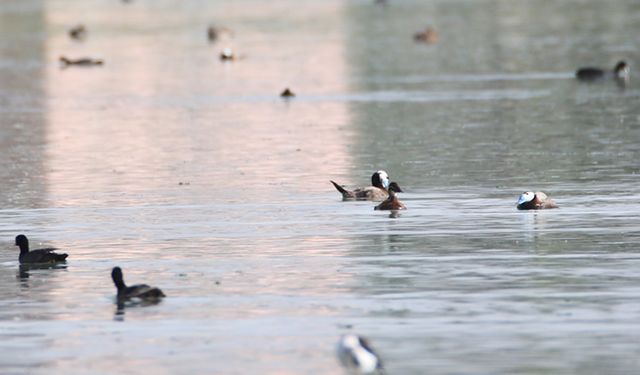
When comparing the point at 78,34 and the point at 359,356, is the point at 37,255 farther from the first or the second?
the point at 78,34

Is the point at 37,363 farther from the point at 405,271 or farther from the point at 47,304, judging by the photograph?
the point at 405,271

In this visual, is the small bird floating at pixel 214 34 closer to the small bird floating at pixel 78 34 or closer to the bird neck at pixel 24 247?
the small bird floating at pixel 78 34

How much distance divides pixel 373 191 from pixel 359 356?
15.0m

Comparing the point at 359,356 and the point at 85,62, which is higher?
the point at 85,62

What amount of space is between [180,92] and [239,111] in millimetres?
9610

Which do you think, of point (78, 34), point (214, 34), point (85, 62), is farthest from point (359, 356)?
point (78, 34)

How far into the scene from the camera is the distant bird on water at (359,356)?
16.0 meters

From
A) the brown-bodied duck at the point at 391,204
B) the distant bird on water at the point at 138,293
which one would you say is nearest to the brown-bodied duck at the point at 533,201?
the brown-bodied duck at the point at 391,204

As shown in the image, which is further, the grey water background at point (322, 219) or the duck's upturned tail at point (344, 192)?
the duck's upturned tail at point (344, 192)

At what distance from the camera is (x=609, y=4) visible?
12038 cm

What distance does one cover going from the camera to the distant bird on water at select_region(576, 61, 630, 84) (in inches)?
2375

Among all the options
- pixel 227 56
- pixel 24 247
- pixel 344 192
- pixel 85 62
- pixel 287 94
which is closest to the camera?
pixel 24 247

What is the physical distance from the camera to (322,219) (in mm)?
28656

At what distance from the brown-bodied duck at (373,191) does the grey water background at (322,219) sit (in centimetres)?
34
